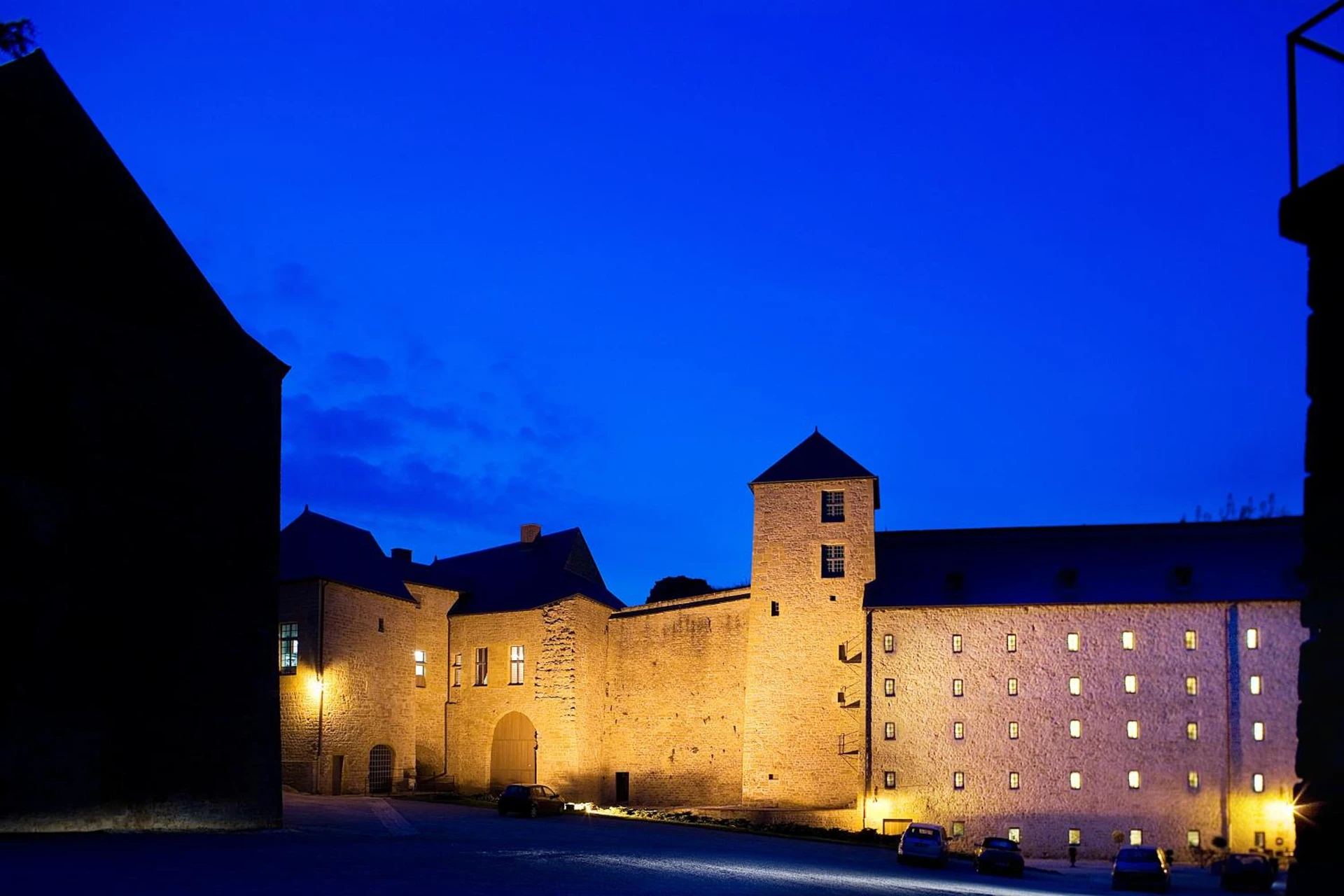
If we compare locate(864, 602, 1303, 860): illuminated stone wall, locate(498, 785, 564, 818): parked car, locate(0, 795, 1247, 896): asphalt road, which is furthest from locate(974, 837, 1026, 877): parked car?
locate(498, 785, 564, 818): parked car

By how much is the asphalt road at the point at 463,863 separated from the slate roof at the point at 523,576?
14.1 metres

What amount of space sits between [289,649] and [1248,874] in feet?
99.9

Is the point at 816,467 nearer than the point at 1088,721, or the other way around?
the point at 1088,721

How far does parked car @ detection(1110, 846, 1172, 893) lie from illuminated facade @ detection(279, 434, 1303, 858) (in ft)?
34.2

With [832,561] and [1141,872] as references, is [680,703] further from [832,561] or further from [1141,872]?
[1141,872]

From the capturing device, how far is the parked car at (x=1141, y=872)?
3055 cm

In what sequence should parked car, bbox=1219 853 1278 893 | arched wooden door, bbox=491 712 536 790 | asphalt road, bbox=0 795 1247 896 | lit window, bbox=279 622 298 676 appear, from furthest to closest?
arched wooden door, bbox=491 712 536 790
lit window, bbox=279 622 298 676
parked car, bbox=1219 853 1278 893
asphalt road, bbox=0 795 1247 896

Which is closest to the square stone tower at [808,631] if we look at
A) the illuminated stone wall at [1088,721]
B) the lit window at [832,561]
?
the lit window at [832,561]

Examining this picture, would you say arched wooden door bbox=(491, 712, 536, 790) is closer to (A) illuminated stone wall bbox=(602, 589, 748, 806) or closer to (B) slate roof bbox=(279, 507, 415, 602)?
(A) illuminated stone wall bbox=(602, 589, 748, 806)

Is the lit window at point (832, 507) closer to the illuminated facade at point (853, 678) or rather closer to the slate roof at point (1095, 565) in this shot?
the illuminated facade at point (853, 678)

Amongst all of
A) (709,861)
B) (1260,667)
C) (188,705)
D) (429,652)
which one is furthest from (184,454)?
(1260,667)

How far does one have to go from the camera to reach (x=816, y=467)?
49.2 metres

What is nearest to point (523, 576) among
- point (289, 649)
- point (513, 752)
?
point (513, 752)

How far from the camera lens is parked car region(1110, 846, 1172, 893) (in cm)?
3055
